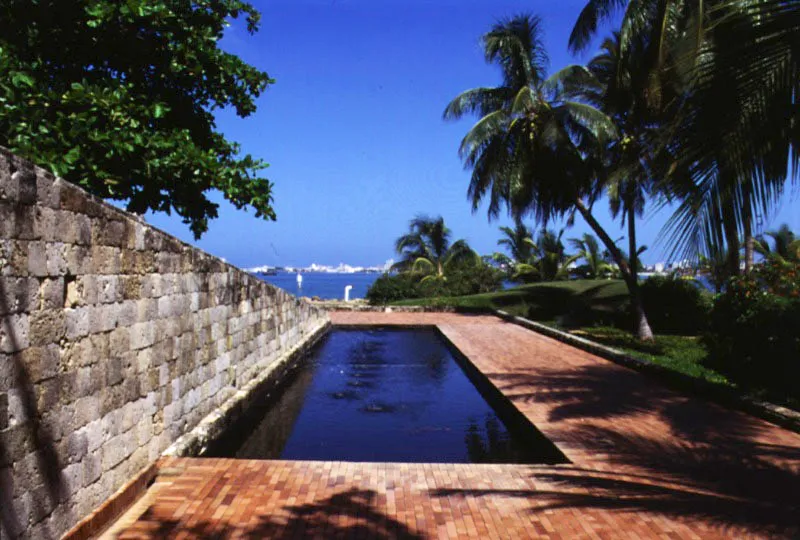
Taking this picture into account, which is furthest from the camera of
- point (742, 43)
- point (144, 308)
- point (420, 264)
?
point (420, 264)

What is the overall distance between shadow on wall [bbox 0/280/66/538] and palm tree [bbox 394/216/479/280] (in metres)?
31.0

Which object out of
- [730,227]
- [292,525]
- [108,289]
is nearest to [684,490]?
[730,227]

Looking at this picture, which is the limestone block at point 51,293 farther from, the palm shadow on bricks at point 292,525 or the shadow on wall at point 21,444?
the palm shadow on bricks at point 292,525

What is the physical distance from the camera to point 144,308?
5.37 m

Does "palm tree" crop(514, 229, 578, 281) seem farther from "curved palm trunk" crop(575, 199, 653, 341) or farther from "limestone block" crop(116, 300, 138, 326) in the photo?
"limestone block" crop(116, 300, 138, 326)

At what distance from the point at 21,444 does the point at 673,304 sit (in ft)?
66.5

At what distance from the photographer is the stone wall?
11.7ft

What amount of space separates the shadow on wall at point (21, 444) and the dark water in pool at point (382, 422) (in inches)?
117

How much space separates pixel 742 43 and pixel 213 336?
20.7 ft

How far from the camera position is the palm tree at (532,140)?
17.3 meters

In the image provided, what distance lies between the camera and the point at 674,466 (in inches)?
220

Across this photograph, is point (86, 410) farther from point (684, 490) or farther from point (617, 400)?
point (617, 400)

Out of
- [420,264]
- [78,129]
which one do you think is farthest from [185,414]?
[420,264]

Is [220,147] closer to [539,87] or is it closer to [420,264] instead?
[539,87]
